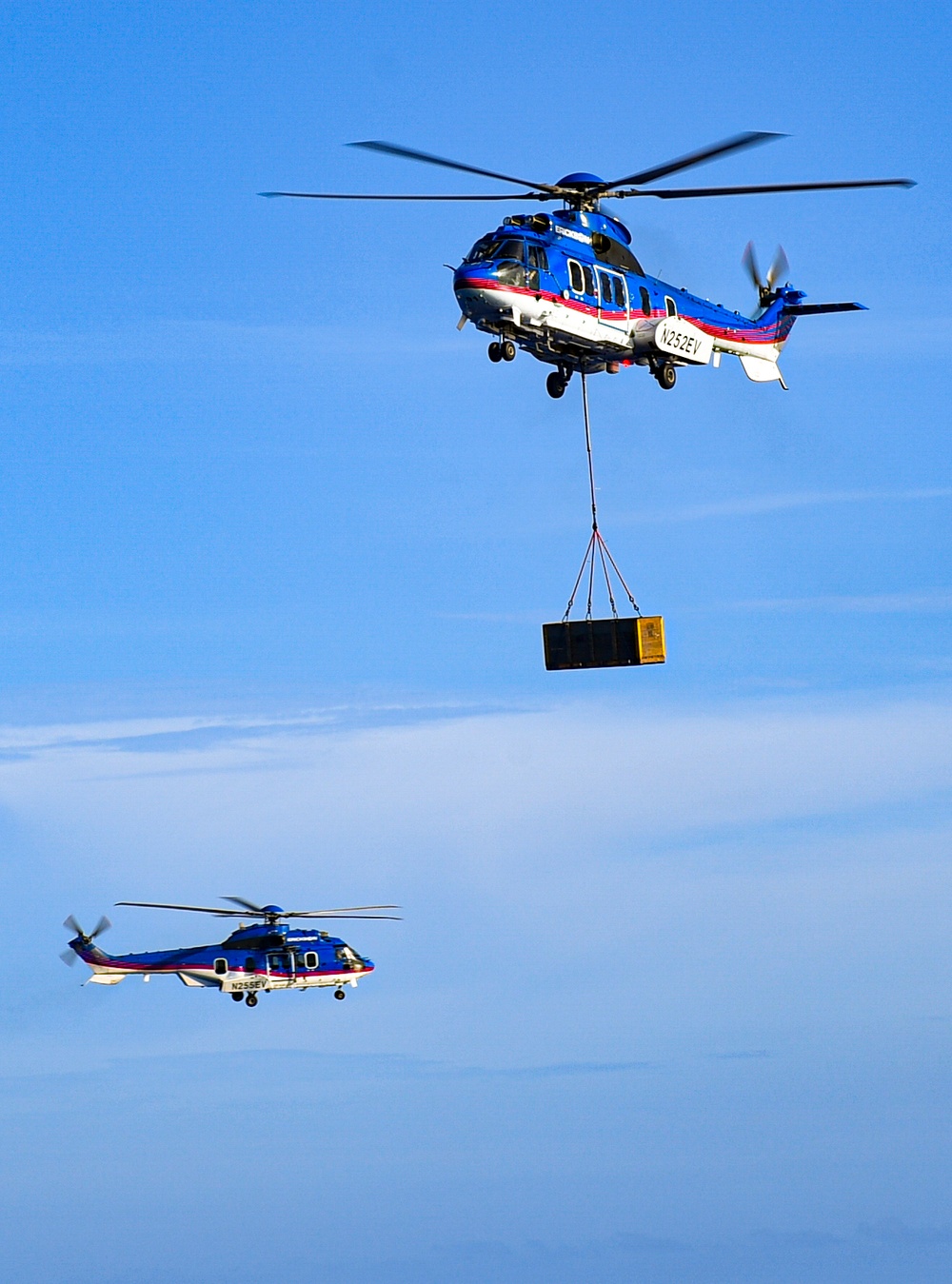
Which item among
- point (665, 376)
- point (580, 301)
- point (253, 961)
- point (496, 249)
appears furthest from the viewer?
point (253, 961)

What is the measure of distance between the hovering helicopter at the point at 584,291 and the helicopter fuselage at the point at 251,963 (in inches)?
1401

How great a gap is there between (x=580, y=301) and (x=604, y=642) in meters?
7.25

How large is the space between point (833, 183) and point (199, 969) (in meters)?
45.8

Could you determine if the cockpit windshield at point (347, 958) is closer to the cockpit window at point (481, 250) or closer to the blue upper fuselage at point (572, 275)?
the blue upper fuselage at point (572, 275)

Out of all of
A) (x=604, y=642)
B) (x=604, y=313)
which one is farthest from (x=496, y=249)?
(x=604, y=642)

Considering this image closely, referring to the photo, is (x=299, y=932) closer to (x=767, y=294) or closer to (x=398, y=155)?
(x=767, y=294)

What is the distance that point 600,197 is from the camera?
143ft

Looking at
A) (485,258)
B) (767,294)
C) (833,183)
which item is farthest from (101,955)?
(833,183)

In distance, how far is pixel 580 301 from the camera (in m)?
42.0

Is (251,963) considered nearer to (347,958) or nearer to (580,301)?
(347,958)

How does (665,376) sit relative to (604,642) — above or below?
above

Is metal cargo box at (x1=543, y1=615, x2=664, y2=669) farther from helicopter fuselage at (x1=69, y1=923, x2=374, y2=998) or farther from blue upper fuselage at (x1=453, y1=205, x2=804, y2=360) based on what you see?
helicopter fuselage at (x1=69, y1=923, x2=374, y2=998)

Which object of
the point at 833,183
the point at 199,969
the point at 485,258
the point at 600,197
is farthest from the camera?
the point at 199,969

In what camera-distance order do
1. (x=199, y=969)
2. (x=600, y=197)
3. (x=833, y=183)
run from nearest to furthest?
(x=833, y=183), (x=600, y=197), (x=199, y=969)
